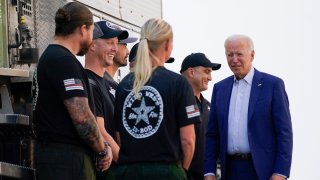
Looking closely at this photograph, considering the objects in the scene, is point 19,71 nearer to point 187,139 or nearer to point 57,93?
point 57,93

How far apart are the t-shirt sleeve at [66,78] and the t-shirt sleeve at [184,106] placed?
26.1 inches

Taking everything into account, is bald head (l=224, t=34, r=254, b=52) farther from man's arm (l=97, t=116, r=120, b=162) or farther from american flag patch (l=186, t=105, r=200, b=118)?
american flag patch (l=186, t=105, r=200, b=118)

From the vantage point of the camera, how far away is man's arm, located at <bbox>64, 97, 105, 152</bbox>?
19.9 feet

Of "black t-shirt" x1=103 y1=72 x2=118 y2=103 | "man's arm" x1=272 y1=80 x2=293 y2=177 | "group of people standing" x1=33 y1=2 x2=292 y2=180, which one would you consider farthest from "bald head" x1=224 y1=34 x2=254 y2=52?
"black t-shirt" x1=103 y1=72 x2=118 y2=103

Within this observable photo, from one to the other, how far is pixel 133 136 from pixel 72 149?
473 millimetres

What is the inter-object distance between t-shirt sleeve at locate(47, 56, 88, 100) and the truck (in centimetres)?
126

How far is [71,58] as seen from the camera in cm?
615

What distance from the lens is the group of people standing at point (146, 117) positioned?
588cm

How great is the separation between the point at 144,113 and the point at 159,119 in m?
0.11

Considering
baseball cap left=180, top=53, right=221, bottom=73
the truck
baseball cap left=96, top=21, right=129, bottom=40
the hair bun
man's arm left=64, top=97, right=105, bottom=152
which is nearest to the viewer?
man's arm left=64, top=97, right=105, bottom=152

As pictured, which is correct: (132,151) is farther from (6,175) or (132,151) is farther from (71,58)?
(6,175)

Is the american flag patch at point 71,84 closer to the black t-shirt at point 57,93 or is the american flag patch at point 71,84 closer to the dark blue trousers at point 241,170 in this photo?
the black t-shirt at point 57,93

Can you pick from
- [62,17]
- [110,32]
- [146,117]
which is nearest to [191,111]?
[146,117]

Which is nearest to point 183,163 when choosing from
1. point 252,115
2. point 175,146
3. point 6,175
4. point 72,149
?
point 175,146
